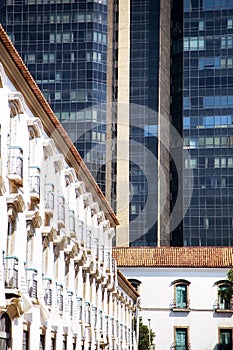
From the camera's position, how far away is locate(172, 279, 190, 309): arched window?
62.1 m

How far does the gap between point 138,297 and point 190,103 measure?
42.1 meters

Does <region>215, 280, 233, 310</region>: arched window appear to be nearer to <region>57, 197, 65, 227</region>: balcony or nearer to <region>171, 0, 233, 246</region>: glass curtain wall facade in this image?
<region>171, 0, 233, 246</region>: glass curtain wall facade

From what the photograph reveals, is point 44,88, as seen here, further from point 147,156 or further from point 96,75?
point 147,156

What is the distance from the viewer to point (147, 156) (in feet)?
319

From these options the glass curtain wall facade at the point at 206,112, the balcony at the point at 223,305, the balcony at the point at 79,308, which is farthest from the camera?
the glass curtain wall facade at the point at 206,112

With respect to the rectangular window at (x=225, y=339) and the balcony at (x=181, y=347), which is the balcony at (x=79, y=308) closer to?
the balcony at (x=181, y=347)

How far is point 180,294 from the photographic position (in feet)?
204

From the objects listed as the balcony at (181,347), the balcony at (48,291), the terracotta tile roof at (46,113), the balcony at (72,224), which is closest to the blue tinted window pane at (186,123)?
the balcony at (181,347)

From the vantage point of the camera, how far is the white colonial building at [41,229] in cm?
1978

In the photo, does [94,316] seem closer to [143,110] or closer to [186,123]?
[186,123]

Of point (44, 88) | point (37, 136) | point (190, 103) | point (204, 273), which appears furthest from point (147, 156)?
point (37, 136)

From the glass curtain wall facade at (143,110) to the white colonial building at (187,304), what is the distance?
30.1 m

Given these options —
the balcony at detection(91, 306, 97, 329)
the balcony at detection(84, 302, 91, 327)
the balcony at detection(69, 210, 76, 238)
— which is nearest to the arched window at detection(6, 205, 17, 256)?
the balcony at detection(69, 210, 76, 238)

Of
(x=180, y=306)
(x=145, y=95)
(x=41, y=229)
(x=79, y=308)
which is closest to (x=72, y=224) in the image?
(x=79, y=308)
